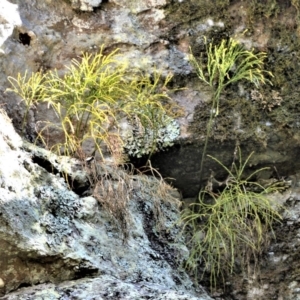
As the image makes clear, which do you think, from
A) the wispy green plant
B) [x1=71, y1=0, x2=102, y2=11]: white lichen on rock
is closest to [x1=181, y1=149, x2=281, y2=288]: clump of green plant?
the wispy green plant

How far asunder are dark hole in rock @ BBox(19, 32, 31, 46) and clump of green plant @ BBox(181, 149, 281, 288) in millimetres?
1345

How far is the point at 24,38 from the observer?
8.58ft

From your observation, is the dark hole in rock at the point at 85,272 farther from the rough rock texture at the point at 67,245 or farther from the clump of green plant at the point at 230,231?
the clump of green plant at the point at 230,231

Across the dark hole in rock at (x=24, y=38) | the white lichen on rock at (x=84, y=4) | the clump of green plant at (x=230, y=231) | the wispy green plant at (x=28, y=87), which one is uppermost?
the white lichen on rock at (x=84, y=4)

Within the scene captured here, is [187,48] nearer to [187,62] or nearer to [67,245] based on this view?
[187,62]

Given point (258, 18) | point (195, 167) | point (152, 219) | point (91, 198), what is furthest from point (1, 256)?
point (258, 18)

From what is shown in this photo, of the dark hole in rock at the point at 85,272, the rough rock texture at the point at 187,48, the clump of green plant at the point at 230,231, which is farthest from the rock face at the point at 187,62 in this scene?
the dark hole in rock at the point at 85,272

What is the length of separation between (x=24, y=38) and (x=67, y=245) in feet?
4.54

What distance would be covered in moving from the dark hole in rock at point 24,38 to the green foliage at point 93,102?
0.95ft

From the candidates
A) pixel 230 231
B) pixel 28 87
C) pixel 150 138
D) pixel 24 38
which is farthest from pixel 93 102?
pixel 230 231

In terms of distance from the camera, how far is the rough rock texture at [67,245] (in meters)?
1.67

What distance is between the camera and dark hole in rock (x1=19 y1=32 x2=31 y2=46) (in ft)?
8.52

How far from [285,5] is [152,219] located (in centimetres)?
162

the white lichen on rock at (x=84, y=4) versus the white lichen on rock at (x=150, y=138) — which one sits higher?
the white lichen on rock at (x=84, y=4)
